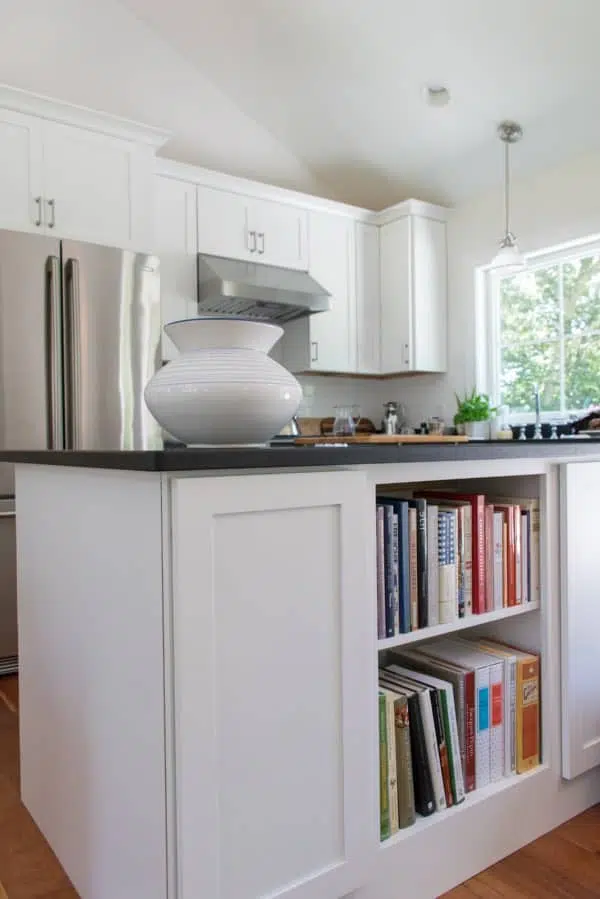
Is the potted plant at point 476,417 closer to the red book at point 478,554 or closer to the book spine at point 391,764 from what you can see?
the red book at point 478,554

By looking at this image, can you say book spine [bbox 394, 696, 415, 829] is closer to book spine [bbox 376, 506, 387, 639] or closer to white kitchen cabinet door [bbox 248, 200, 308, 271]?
book spine [bbox 376, 506, 387, 639]

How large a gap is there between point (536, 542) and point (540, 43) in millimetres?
2488

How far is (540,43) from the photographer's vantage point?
298 cm

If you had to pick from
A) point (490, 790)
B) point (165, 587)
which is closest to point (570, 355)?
point (490, 790)

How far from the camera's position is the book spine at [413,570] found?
137 centimetres

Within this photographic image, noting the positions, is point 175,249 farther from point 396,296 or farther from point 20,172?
point 396,296

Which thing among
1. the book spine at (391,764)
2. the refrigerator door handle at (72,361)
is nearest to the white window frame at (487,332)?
the refrigerator door handle at (72,361)

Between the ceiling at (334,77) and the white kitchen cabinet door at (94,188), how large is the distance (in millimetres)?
610

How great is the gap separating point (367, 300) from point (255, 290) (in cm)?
98

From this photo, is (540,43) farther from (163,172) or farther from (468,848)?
(468,848)

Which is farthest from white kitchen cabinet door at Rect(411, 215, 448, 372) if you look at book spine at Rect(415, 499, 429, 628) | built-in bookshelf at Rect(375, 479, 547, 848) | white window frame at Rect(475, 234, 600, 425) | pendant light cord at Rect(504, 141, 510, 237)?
book spine at Rect(415, 499, 429, 628)

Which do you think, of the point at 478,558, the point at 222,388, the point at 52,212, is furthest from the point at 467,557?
the point at 52,212

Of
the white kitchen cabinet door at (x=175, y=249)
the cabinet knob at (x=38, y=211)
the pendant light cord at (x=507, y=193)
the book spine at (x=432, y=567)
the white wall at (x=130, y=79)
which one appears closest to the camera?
the book spine at (x=432, y=567)

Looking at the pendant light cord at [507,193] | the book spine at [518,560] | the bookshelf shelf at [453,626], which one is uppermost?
the pendant light cord at [507,193]
